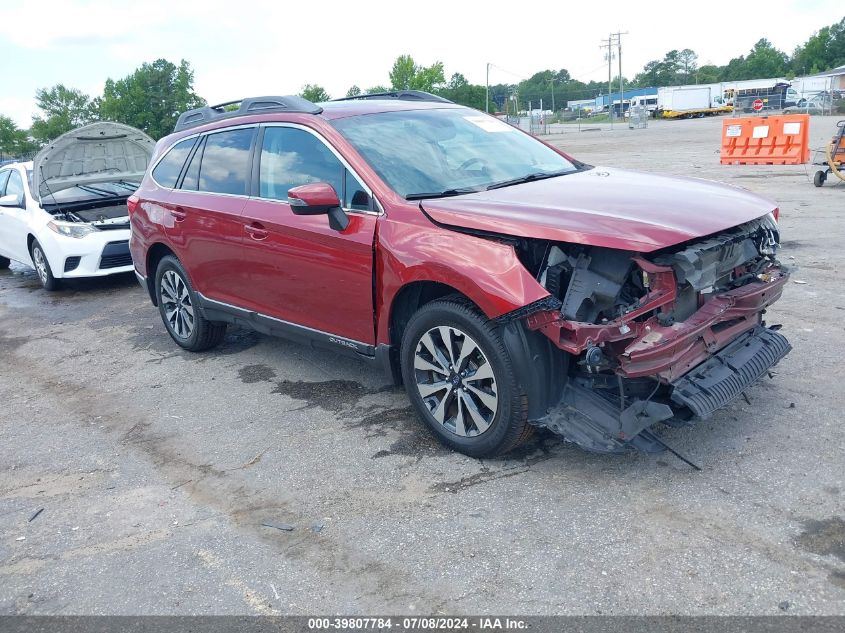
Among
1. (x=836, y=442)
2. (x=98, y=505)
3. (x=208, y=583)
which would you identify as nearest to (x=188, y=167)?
(x=98, y=505)

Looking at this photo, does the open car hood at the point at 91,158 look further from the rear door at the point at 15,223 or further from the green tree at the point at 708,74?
the green tree at the point at 708,74

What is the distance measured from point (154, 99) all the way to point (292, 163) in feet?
256

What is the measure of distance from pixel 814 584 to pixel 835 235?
24.9 ft

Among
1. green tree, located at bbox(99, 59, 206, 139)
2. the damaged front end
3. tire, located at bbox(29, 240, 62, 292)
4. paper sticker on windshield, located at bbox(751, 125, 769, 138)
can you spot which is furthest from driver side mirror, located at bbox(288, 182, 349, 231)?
green tree, located at bbox(99, 59, 206, 139)

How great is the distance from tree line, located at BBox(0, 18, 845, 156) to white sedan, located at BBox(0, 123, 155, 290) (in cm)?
3661

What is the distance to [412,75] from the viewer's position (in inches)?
3401

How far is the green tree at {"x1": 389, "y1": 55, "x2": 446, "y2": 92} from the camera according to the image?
8544 centimetres

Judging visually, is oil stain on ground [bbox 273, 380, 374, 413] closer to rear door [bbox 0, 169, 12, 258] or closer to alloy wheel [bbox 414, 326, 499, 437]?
alloy wheel [bbox 414, 326, 499, 437]

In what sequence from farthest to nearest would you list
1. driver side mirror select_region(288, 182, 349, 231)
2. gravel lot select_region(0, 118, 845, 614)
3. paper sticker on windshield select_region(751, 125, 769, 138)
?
1. paper sticker on windshield select_region(751, 125, 769, 138)
2. driver side mirror select_region(288, 182, 349, 231)
3. gravel lot select_region(0, 118, 845, 614)

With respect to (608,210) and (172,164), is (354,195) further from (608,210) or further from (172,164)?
(172,164)

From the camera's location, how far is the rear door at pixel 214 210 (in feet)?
17.7

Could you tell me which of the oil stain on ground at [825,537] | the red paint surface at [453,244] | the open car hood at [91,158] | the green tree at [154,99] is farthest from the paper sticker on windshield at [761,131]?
the green tree at [154,99]

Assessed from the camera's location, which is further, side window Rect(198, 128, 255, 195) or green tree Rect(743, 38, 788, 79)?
green tree Rect(743, 38, 788, 79)

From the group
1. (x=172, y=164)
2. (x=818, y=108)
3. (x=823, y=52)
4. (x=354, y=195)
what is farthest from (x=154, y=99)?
(x=823, y=52)
